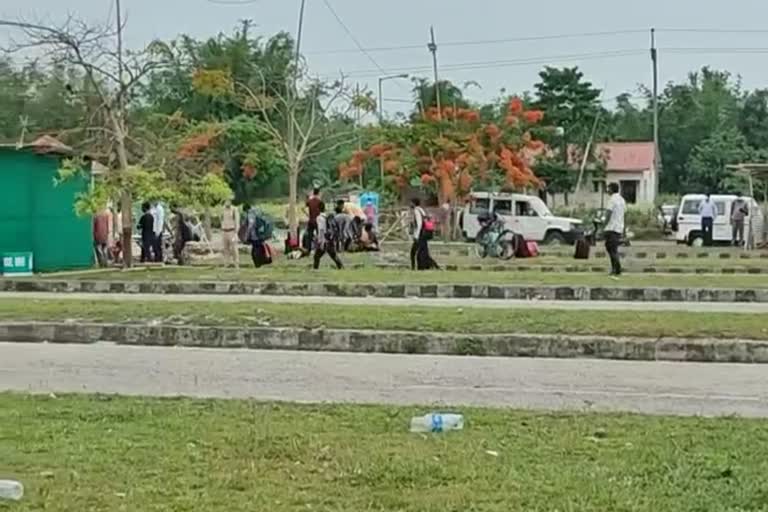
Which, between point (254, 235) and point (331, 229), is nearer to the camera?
point (331, 229)

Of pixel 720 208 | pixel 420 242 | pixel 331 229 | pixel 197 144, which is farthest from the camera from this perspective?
pixel 720 208

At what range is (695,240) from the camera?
1674 inches

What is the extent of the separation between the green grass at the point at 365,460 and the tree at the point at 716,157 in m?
59.2

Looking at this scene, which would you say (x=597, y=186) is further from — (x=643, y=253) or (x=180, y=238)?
(x=180, y=238)

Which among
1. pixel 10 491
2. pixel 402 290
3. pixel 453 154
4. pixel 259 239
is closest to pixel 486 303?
pixel 402 290

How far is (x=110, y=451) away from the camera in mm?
7102

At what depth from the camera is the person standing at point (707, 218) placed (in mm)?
41562

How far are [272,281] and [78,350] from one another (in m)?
8.28

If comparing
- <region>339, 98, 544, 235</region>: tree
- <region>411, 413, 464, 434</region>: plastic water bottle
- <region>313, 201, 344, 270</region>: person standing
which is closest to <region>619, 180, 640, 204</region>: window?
<region>339, 98, 544, 235</region>: tree

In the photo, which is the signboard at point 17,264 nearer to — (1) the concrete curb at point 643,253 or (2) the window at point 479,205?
(1) the concrete curb at point 643,253

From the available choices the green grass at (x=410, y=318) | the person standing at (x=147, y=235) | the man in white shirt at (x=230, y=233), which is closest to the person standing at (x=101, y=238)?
the person standing at (x=147, y=235)

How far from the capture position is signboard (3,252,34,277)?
83.0 feet

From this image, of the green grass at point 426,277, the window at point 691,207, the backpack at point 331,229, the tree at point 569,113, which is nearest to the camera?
the green grass at point 426,277

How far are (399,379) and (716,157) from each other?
5985cm
